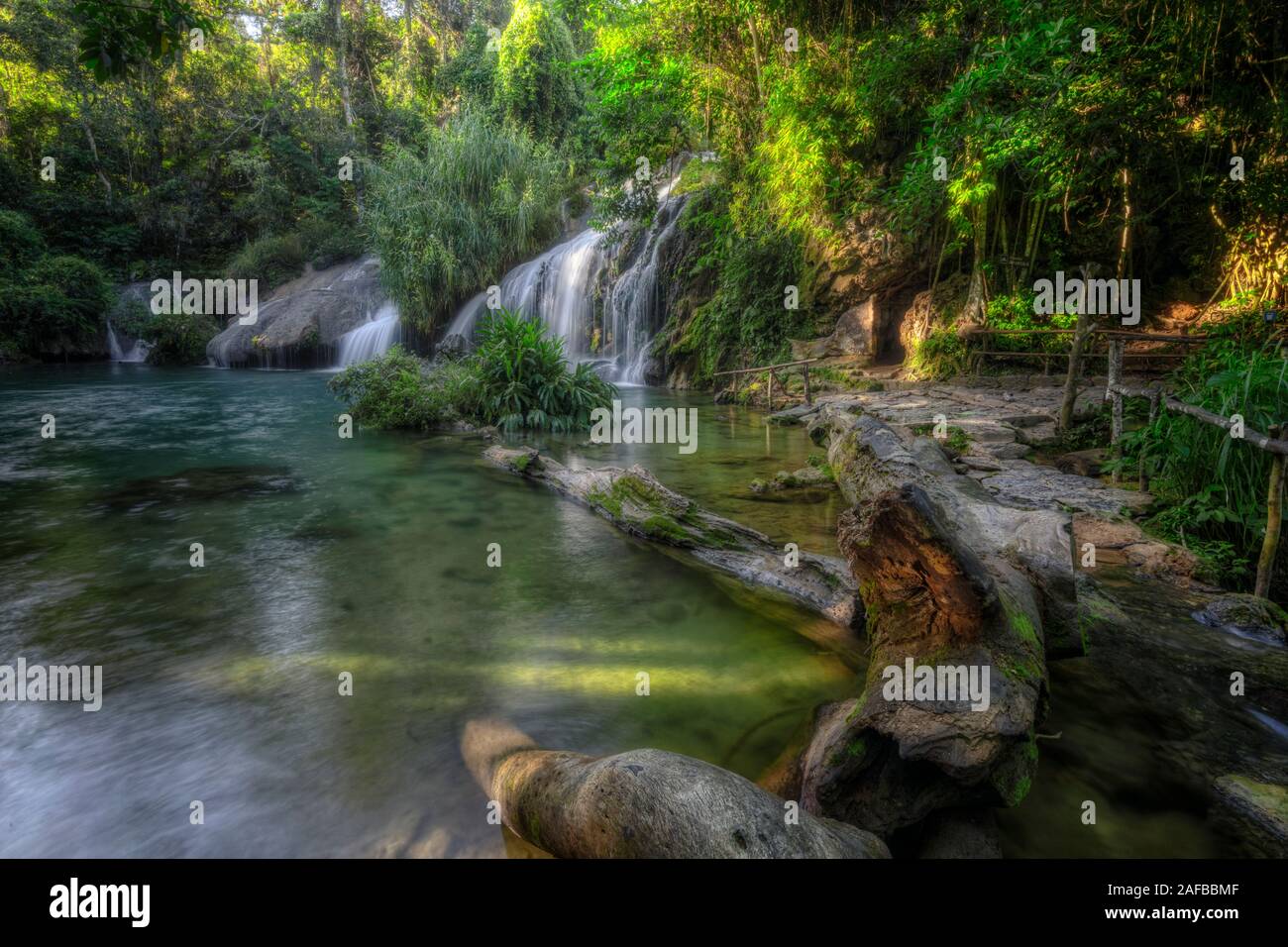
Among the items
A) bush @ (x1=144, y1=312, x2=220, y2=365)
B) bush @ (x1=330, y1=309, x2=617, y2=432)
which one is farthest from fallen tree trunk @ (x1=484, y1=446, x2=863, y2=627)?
bush @ (x1=144, y1=312, x2=220, y2=365)

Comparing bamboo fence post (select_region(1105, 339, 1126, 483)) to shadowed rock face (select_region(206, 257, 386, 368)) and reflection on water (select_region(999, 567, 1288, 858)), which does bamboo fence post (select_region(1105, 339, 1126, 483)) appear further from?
shadowed rock face (select_region(206, 257, 386, 368))

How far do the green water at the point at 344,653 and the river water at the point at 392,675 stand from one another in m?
0.01

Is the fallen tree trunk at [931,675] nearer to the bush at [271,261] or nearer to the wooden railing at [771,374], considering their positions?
the wooden railing at [771,374]

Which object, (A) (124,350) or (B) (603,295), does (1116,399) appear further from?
(A) (124,350)

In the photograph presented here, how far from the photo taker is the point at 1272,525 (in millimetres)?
3533

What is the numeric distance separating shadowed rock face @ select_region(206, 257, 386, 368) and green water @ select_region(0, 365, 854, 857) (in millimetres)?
17667

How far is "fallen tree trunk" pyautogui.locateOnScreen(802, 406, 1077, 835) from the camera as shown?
1917 mm

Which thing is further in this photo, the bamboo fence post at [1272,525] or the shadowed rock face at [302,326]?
the shadowed rock face at [302,326]

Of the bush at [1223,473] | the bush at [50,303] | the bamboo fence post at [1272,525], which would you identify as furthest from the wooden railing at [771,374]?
the bush at [50,303]

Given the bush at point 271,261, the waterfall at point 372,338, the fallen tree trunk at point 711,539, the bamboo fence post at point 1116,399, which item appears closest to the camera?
the fallen tree trunk at point 711,539

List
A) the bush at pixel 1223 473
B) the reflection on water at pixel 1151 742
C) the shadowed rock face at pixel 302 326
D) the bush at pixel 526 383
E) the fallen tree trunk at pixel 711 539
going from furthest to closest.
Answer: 1. the shadowed rock face at pixel 302 326
2. the bush at pixel 526 383
3. the bush at pixel 1223 473
4. the fallen tree trunk at pixel 711 539
5. the reflection on water at pixel 1151 742

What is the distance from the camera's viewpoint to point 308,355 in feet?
76.1

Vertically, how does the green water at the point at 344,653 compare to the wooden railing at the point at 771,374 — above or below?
below

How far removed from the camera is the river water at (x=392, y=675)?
2.25 m
